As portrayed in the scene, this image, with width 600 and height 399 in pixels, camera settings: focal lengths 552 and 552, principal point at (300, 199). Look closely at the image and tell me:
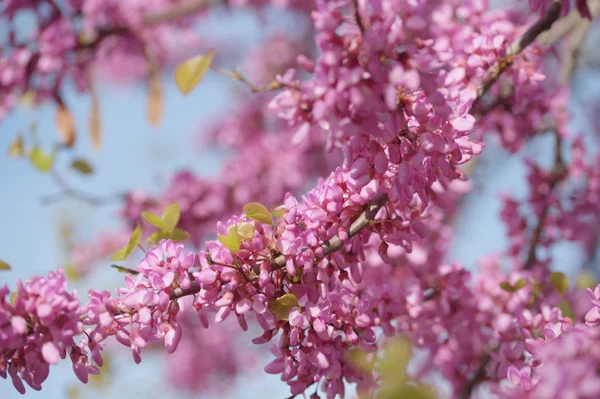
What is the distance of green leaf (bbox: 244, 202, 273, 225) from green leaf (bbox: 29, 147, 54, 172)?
1.25 m

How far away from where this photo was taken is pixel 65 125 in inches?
99.0

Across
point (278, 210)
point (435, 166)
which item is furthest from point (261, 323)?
point (435, 166)

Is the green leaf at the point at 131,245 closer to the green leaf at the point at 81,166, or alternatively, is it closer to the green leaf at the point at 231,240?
the green leaf at the point at 231,240

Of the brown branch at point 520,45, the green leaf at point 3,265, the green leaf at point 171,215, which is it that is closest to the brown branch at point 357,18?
the brown branch at point 520,45

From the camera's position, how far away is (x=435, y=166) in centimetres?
109

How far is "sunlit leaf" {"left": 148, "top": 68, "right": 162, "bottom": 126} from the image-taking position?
2674mm

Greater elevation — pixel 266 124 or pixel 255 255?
pixel 255 255

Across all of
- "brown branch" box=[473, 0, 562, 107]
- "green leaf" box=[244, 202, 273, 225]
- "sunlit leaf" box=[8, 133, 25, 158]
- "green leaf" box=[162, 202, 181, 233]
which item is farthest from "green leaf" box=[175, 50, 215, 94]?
"sunlit leaf" box=[8, 133, 25, 158]

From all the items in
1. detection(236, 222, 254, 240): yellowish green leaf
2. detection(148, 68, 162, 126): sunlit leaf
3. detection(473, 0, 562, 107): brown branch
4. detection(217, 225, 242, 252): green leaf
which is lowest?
detection(148, 68, 162, 126): sunlit leaf

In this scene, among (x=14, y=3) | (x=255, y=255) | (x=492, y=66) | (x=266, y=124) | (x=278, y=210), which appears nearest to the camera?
(x=255, y=255)

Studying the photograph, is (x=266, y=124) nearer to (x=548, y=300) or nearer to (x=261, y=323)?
(x=548, y=300)

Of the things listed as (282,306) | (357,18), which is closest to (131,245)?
(282,306)

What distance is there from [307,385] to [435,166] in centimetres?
55

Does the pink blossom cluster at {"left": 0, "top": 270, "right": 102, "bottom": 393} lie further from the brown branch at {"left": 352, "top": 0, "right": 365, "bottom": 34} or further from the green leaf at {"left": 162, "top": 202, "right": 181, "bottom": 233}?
the brown branch at {"left": 352, "top": 0, "right": 365, "bottom": 34}
